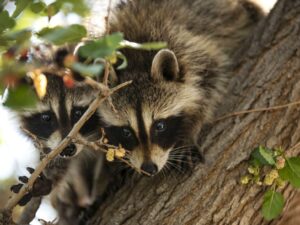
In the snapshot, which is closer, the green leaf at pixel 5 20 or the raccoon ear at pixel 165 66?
the green leaf at pixel 5 20

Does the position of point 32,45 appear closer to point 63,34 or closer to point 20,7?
point 63,34

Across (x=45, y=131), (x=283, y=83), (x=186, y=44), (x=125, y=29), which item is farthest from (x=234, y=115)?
(x=45, y=131)

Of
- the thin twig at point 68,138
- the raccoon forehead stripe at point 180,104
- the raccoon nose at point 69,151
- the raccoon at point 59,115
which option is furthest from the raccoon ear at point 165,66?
the thin twig at point 68,138

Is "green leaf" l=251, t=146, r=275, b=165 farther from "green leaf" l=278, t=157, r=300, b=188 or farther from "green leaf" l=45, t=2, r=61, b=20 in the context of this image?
"green leaf" l=45, t=2, r=61, b=20

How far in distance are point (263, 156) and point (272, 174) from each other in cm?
12

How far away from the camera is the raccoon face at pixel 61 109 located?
124 inches

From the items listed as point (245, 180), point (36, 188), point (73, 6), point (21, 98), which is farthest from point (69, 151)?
point (21, 98)

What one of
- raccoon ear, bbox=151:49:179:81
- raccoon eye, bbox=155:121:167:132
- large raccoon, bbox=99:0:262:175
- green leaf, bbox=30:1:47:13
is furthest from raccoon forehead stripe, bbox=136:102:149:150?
green leaf, bbox=30:1:47:13

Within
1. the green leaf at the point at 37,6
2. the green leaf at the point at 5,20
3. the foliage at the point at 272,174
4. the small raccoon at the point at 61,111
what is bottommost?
the small raccoon at the point at 61,111

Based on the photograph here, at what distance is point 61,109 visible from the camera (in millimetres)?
3182

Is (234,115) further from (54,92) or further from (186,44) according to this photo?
(54,92)

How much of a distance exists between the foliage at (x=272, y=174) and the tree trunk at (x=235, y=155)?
0.05 meters

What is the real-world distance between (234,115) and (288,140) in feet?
1.08

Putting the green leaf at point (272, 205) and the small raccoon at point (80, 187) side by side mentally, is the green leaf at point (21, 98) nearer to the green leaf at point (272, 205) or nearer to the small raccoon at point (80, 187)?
the green leaf at point (272, 205)
